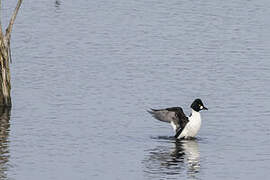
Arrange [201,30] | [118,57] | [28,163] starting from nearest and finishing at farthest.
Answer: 1. [28,163]
2. [118,57]
3. [201,30]

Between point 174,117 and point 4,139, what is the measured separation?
18.9ft

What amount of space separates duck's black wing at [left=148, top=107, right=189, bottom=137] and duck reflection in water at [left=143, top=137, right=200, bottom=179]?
0.61 m

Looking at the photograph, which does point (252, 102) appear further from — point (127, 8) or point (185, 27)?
point (127, 8)

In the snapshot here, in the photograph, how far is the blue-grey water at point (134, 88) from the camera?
30.5 meters

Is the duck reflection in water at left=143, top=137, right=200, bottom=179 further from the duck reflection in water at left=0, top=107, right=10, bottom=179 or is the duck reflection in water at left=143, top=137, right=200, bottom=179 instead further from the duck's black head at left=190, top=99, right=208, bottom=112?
the duck reflection in water at left=0, top=107, right=10, bottom=179

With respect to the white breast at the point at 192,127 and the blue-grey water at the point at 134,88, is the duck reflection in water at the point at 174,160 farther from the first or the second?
the white breast at the point at 192,127

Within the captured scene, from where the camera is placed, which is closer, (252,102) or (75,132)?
(75,132)

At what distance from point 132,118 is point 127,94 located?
431 cm

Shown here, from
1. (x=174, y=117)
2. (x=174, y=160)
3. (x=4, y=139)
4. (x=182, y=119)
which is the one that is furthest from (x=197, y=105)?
(x=4, y=139)

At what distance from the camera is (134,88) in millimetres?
42719

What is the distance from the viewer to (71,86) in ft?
141

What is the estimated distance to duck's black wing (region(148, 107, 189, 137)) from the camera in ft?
113

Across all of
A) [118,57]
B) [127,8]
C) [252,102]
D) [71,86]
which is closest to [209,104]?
[252,102]

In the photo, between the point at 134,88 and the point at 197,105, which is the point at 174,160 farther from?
the point at 134,88
